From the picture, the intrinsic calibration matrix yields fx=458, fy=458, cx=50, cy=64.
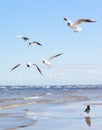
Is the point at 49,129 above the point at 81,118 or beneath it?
beneath

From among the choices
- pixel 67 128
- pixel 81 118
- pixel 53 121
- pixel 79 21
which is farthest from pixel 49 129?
pixel 79 21

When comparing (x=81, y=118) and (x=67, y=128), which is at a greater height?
(x=81, y=118)

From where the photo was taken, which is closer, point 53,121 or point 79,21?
point 79,21

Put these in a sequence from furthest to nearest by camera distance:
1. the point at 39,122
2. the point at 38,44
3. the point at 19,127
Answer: the point at 39,122
the point at 19,127
the point at 38,44

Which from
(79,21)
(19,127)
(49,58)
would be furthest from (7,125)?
(79,21)

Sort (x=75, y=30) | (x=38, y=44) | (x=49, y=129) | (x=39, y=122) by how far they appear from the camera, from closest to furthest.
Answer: (x=75, y=30) < (x=38, y=44) < (x=49, y=129) < (x=39, y=122)

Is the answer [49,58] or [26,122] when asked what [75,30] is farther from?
[26,122]

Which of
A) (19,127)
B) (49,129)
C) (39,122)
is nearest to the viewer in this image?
(49,129)

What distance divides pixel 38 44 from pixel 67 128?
9012 millimetres

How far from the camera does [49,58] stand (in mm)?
16812

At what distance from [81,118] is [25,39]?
45.3 ft

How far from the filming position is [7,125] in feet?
87.8

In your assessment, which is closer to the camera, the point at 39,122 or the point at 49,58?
the point at 49,58

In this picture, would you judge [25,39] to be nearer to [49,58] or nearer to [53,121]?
[49,58]
